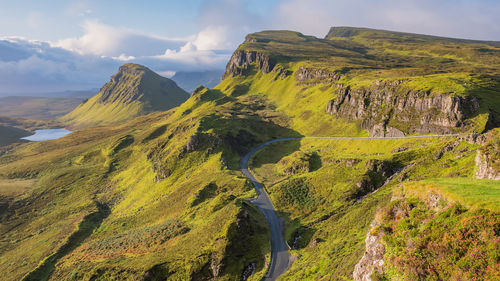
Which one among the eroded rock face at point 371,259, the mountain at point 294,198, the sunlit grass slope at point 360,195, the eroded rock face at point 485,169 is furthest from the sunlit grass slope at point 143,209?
the eroded rock face at point 485,169

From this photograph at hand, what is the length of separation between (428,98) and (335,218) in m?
79.8

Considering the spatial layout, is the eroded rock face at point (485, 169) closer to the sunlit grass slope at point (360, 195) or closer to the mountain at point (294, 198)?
the mountain at point (294, 198)

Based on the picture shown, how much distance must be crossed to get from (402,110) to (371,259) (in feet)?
340

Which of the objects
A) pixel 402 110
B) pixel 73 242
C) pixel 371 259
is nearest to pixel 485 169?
pixel 371 259

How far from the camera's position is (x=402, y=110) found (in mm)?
115625

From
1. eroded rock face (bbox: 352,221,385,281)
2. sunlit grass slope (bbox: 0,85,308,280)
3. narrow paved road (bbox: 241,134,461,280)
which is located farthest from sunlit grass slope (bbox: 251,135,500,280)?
sunlit grass slope (bbox: 0,85,308,280)

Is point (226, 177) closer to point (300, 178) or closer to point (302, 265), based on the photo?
point (300, 178)

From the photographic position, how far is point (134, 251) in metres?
70.4

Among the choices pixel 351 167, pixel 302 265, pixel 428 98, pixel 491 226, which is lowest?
pixel 302 265

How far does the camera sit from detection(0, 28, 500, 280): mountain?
30594mm

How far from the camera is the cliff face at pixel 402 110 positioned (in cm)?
9662

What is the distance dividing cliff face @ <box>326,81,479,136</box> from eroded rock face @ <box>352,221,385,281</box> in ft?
280

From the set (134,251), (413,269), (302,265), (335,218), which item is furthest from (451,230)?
(134,251)

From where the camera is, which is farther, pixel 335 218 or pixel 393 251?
pixel 335 218
